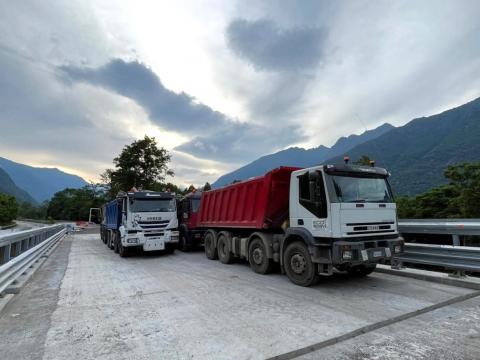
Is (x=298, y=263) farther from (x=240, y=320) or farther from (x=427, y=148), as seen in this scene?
(x=427, y=148)

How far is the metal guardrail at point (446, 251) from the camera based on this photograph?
612cm

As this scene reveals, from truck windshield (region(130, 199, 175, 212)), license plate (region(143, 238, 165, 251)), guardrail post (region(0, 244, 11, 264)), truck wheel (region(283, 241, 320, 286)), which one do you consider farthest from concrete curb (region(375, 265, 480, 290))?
guardrail post (region(0, 244, 11, 264))

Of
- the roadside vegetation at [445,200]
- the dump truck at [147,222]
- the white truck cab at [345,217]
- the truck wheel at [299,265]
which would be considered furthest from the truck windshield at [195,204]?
the roadside vegetation at [445,200]

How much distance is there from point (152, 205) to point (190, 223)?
7.18ft

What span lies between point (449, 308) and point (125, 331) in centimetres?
490

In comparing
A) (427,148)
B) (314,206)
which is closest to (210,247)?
(314,206)

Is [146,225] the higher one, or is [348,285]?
[146,225]

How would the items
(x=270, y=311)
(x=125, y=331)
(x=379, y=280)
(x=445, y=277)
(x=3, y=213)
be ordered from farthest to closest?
(x=3, y=213) → (x=379, y=280) → (x=445, y=277) → (x=270, y=311) → (x=125, y=331)

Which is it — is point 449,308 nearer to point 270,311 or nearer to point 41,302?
point 270,311

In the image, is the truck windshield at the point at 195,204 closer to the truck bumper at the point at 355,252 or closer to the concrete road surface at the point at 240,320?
the concrete road surface at the point at 240,320

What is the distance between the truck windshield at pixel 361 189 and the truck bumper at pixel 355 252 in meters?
0.85

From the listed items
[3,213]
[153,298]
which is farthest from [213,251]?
[3,213]

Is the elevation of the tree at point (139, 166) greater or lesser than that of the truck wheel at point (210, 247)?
greater

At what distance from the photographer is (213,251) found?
11.1m
